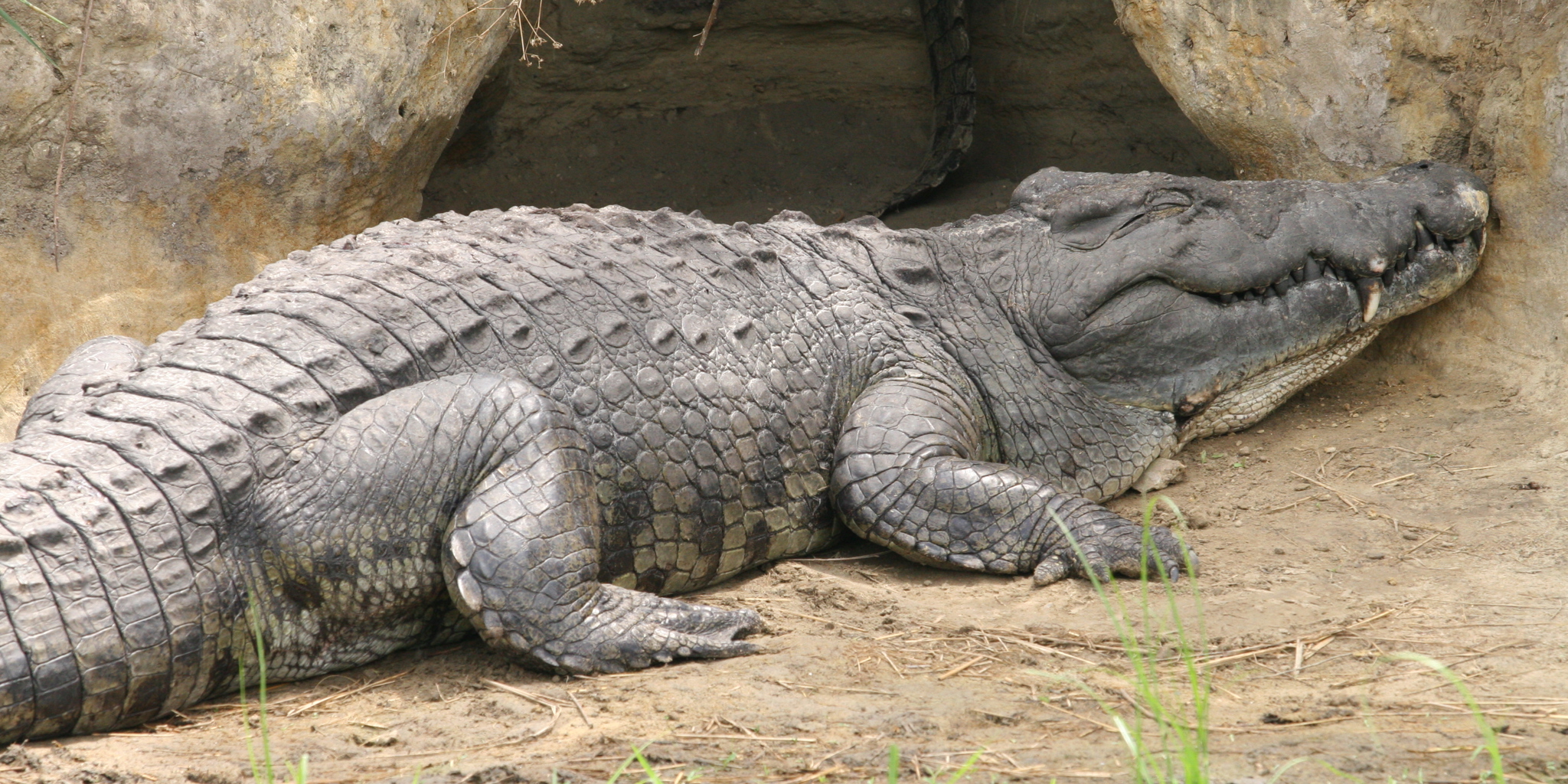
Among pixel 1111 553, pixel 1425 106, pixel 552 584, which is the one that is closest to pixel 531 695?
pixel 552 584

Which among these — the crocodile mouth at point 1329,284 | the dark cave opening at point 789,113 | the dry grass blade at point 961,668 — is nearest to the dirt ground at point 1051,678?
the dry grass blade at point 961,668

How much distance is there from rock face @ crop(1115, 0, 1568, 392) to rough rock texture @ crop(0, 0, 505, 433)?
9.83ft

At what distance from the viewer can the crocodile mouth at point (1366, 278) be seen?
4.26m

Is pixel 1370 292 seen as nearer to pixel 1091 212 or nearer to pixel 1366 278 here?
pixel 1366 278

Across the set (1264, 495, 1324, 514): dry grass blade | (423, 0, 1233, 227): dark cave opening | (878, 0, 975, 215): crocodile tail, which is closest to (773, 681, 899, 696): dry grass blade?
(1264, 495, 1324, 514): dry grass blade

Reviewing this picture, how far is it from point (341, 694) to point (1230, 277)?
10.1ft

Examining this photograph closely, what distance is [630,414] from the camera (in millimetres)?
3443

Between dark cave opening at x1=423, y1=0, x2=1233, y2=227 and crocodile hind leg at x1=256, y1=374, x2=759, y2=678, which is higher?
dark cave opening at x1=423, y1=0, x2=1233, y2=227

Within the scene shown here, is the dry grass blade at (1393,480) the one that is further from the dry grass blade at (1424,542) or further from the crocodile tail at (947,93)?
the crocodile tail at (947,93)

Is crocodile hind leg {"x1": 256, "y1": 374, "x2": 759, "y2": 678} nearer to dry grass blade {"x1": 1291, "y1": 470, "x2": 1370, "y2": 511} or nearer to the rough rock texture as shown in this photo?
the rough rock texture

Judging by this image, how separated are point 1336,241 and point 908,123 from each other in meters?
3.90

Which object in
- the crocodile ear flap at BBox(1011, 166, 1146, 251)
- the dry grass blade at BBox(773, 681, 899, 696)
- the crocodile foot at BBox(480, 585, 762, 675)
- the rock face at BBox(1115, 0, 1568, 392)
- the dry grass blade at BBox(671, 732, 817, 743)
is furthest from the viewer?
the crocodile ear flap at BBox(1011, 166, 1146, 251)

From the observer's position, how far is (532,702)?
2879 millimetres

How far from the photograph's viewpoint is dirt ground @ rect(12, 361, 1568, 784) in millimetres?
2346
